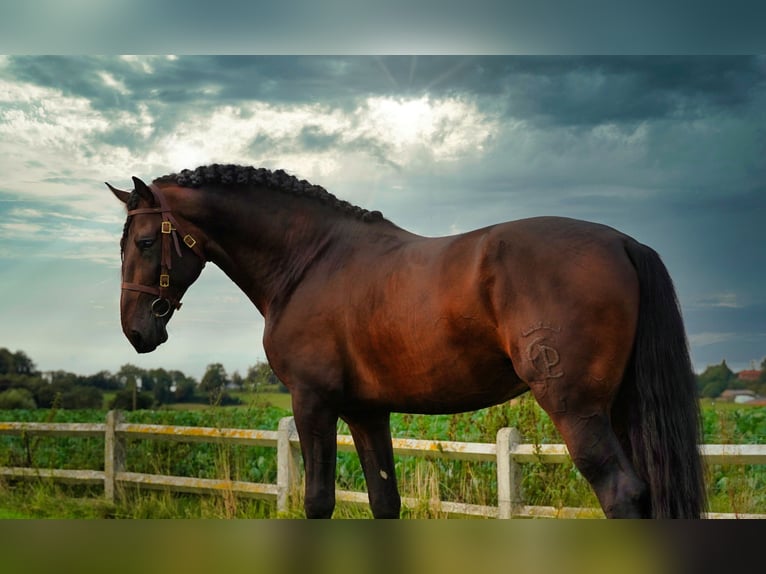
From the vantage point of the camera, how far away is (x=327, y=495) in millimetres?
2820

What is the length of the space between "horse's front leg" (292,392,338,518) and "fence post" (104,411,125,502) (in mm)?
4799

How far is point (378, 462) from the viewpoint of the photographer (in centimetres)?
296

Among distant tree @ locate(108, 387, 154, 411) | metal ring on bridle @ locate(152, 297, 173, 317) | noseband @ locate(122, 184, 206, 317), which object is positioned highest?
noseband @ locate(122, 184, 206, 317)

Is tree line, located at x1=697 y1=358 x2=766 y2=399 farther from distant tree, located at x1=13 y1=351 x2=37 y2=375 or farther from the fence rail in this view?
distant tree, located at x1=13 y1=351 x2=37 y2=375

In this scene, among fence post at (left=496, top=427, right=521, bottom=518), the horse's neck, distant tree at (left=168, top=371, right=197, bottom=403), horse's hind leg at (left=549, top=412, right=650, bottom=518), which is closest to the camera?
horse's hind leg at (left=549, top=412, right=650, bottom=518)

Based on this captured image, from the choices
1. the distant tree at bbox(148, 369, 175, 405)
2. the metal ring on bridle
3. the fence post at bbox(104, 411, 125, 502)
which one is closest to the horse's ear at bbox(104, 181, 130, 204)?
the metal ring on bridle

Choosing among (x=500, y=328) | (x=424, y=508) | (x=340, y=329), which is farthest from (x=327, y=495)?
(x=424, y=508)

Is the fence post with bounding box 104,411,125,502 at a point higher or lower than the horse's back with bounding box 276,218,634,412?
lower

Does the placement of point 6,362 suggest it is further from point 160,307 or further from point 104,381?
point 160,307

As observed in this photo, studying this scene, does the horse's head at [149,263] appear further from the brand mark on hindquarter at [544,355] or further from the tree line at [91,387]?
the tree line at [91,387]

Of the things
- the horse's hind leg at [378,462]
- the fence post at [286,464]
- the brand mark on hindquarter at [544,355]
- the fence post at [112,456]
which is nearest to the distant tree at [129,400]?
the fence post at [112,456]

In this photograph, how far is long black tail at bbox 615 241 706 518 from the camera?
2188 millimetres

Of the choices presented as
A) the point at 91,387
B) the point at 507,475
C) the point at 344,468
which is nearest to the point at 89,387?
the point at 91,387

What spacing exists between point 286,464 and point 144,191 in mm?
3284
